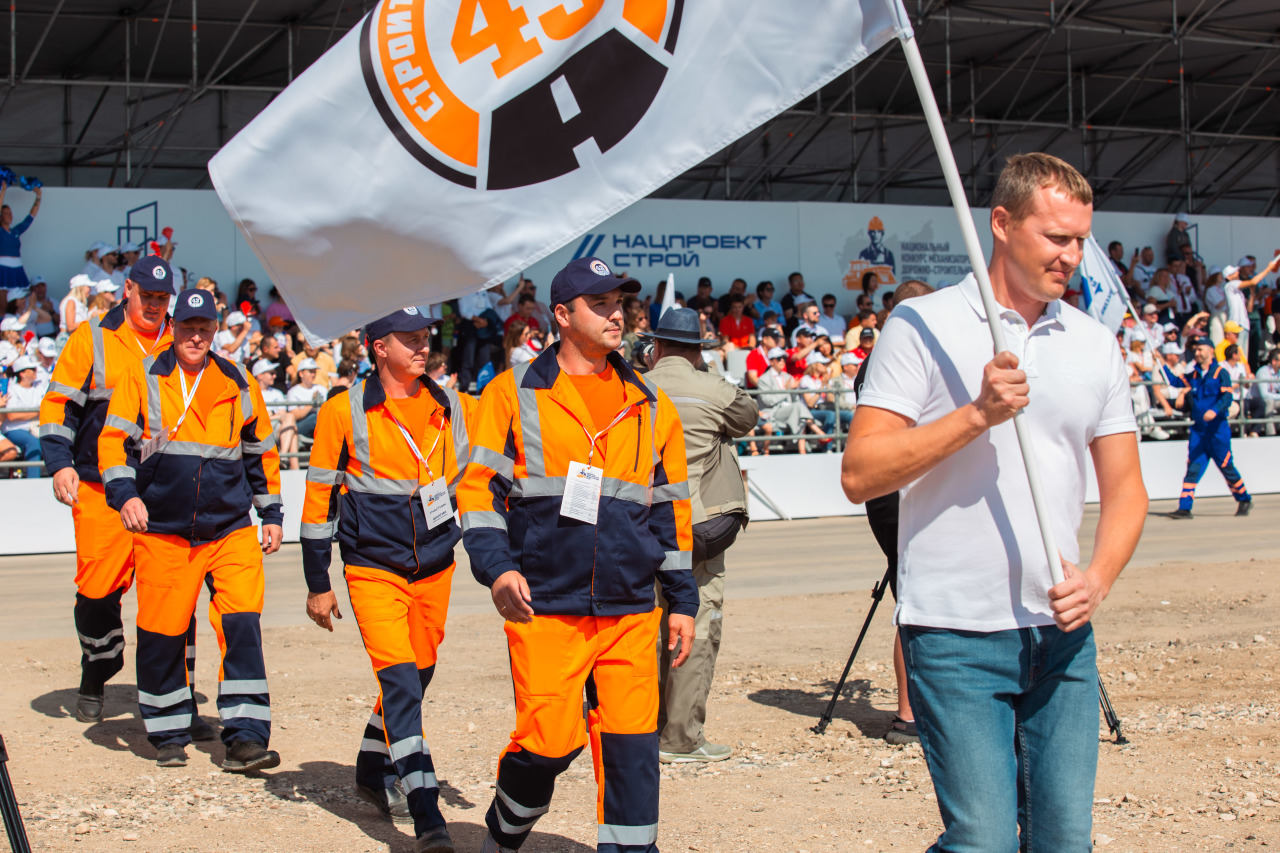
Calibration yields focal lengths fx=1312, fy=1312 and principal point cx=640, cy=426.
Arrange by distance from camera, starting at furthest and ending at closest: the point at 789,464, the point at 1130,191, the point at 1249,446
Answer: the point at 1130,191, the point at 1249,446, the point at 789,464

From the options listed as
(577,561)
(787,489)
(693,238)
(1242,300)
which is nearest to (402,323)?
(577,561)

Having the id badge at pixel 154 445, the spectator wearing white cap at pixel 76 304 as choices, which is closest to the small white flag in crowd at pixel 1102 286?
the id badge at pixel 154 445

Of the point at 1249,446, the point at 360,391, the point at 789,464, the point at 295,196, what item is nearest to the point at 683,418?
the point at 360,391

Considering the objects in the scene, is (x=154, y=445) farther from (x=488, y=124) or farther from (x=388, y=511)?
(x=488, y=124)

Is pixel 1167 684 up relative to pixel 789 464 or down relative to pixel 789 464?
down

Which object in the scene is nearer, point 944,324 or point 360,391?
point 944,324

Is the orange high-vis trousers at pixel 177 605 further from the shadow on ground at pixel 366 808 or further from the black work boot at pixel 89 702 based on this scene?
the black work boot at pixel 89 702

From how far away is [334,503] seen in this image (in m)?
5.30

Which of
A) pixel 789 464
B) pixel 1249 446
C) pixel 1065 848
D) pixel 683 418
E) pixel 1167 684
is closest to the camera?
pixel 1065 848

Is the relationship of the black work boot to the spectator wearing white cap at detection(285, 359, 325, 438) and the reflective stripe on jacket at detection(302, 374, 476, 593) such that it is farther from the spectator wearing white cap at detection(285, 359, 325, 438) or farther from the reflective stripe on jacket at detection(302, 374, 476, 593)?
the spectator wearing white cap at detection(285, 359, 325, 438)

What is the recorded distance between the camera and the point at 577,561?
13.3ft

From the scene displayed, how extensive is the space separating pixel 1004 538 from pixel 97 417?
509cm

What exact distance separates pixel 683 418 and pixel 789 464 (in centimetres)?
1101

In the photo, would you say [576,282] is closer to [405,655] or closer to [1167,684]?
[405,655]
